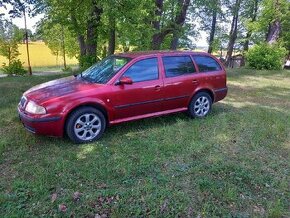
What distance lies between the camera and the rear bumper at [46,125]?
4680mm

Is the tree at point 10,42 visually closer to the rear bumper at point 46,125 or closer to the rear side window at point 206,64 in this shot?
the rear side window at point 206,64

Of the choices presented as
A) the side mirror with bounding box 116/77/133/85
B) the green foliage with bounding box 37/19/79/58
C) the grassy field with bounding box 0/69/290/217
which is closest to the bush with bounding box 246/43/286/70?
the grassy field with bounding box 0/69/290/217

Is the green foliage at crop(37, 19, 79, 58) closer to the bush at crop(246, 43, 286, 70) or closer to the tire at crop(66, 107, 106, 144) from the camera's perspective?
the bush at crop(246, 43, 286, 70)

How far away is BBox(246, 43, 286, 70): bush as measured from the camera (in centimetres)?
1672

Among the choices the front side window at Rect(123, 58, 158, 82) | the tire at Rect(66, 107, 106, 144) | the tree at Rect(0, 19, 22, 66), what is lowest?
the tire at Rect(66, 107, 106, 144)

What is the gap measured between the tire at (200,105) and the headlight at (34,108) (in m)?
3.05

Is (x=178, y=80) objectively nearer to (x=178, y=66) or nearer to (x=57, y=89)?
(x=178, y=66)

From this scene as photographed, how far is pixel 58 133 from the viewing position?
15.8 ft

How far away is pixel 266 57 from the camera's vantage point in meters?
16.7

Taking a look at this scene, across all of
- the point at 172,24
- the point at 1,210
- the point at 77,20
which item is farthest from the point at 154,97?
the point at 172,24

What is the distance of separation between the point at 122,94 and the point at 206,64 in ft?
7.65

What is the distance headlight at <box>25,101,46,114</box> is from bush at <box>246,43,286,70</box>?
14.7 m

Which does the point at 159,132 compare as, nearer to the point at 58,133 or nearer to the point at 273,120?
the point at 58,133

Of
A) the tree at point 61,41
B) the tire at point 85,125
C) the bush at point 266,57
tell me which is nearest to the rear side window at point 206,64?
the tire at point 85,125
